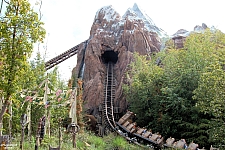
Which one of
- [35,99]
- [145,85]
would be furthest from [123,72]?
[35,99]

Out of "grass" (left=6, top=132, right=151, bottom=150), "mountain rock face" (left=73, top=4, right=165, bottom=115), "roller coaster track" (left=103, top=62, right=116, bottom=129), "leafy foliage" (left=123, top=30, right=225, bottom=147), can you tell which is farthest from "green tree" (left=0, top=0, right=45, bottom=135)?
"mountain rock face" (left=73, top=4, right=165, bottom=115)

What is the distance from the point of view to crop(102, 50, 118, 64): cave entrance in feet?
72.4

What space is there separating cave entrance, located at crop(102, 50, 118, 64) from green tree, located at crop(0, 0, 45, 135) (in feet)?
53.2

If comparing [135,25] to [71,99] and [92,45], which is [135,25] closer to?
[92,45]

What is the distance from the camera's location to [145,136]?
1152 centimetres

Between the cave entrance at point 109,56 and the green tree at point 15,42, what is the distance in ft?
53.2

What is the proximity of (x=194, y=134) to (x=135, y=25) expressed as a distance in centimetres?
1190

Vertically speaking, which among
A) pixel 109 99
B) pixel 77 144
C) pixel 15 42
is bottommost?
pixel 77 144

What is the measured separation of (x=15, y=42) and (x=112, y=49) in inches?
609

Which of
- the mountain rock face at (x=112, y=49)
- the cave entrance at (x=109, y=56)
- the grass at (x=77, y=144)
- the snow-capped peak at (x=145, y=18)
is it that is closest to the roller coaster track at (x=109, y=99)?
the mountain rock face at (x=112, y=49)

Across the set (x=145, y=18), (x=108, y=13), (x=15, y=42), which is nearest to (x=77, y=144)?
(x=15, y=42)

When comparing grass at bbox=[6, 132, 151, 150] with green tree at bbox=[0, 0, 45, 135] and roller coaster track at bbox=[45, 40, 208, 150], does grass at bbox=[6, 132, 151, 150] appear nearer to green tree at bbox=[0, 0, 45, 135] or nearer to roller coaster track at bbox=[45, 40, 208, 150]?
roller coaster track at bbox=[45, 40, 208, 150]

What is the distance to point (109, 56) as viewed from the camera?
75.3 ft

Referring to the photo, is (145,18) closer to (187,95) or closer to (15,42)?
(187,95)
